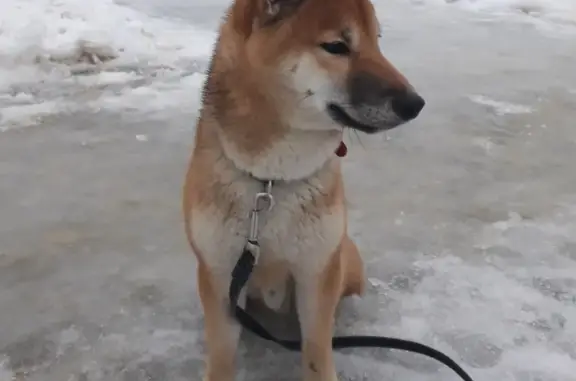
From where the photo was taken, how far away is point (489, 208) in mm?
2258

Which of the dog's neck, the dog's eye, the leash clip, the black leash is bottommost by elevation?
the black leash

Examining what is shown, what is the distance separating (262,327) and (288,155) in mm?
474

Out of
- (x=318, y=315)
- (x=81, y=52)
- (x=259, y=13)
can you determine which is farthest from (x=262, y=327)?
(x=81, y=52)

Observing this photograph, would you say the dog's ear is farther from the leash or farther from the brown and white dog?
the leash

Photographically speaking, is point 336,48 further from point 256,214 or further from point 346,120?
point 256,214

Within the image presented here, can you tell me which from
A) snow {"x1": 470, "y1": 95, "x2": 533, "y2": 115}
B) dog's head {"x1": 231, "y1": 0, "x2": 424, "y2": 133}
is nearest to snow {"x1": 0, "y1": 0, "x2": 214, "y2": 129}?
snow {"x1": 470, "y1": 95, "x2": 533, "y2": 115}

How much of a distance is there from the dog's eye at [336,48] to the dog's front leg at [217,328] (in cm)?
49

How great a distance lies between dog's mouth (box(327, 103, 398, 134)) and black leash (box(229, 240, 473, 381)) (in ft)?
0.95

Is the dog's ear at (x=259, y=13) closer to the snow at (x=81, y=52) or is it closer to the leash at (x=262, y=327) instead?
the leash at (x=262, y=327)

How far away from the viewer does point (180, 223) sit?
84.4 inches

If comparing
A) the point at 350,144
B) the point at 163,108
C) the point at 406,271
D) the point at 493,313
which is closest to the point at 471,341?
the point at 493,313

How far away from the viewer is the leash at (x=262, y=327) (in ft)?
4.34

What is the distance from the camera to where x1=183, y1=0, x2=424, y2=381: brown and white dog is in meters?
1.19

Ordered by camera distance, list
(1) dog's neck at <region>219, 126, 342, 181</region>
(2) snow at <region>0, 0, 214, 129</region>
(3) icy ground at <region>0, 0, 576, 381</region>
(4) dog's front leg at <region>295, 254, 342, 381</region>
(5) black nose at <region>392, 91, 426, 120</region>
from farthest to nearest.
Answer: (2) snow at <region>0, 0, 214, 129</region>, (3) icy ground at <region>0, 0, 576, 381</region>, (4) dog's front leg at <region>295, 254, 342, 381</region>, (1) dog's neck at <region>219, 126, 342, 181</region>, (5) black nose at <region>392, 91, 426, 120</region>
